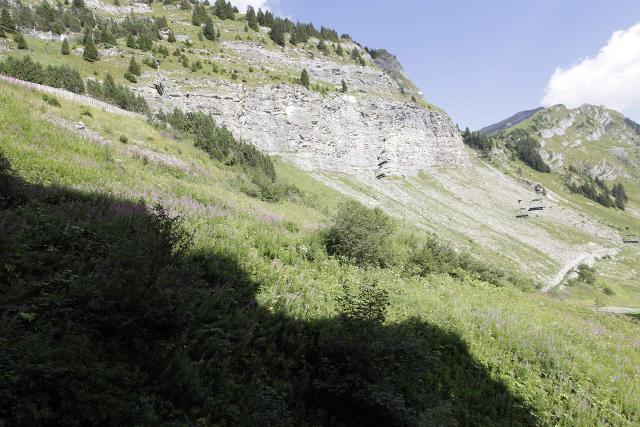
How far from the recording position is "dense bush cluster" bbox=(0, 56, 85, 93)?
2283 centimetres

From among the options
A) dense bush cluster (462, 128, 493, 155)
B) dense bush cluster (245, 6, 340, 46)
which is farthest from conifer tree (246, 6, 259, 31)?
dense bush cluster (462, 128, 493, 155)

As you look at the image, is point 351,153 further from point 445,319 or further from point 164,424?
point 164,424

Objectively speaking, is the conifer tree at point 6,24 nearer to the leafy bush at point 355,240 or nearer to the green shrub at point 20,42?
the green shrub at point 20,42

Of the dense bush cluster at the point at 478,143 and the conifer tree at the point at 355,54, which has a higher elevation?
the conifer tree at the point at 355,54

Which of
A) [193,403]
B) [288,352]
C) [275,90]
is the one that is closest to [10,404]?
[193,403]

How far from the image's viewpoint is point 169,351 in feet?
14.8

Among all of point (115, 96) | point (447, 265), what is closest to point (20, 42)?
point (115, 96)

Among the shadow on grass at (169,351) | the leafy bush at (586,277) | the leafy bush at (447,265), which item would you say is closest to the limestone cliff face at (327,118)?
the leafy bush at (586,277)

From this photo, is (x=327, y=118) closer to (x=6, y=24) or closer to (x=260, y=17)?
(x=6, y=24)

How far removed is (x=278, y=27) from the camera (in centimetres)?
9850

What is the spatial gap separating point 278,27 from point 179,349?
110096mm

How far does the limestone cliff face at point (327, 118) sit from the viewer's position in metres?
55.4

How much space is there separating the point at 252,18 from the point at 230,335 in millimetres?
113728

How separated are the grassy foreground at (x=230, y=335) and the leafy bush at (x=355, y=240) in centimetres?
64
